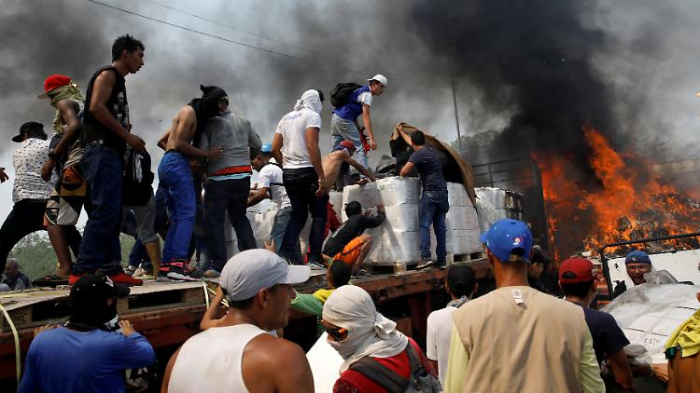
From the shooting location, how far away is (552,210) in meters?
17.1

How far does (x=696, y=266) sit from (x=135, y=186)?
23.3 ft

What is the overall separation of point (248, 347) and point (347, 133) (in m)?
6.24

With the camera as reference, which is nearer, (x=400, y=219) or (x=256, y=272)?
(x=256, y=272)

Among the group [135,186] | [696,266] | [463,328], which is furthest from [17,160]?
[696,266]

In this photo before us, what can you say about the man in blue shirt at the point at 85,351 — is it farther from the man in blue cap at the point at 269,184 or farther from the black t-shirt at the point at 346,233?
the man in blue cap at the point at 269,184

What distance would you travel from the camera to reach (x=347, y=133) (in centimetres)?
768

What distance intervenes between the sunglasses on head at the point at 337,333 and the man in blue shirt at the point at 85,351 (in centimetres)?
107

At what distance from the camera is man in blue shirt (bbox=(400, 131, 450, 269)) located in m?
6.23

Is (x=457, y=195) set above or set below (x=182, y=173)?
below

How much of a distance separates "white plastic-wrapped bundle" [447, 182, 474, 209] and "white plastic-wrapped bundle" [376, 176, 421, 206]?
857mm

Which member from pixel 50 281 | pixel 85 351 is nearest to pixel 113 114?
pixel 50 281

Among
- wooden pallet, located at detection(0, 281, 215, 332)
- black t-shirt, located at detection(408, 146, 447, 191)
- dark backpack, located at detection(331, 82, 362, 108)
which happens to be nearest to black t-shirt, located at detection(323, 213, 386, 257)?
black t-shirt, located at detection(408, 146, 447, 191)

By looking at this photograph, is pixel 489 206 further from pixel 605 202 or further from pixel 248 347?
pixel 605 202

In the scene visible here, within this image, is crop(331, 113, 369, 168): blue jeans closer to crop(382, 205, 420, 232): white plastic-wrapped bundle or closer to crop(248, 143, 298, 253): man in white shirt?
crop(248, 143, 298, 253): man in white shirt
